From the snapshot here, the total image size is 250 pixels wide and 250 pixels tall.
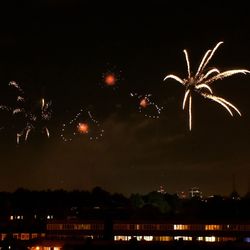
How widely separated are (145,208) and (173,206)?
22305mm

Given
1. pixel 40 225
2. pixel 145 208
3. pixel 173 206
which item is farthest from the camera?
pixel 173 206

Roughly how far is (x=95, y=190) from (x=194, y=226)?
237 feet

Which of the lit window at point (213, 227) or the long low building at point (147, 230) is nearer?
the long low building at point (147, 230)

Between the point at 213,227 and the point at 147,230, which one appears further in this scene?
the point at 147,230

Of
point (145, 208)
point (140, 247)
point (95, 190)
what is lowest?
point (140, 247)

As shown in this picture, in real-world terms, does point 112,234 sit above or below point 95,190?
below

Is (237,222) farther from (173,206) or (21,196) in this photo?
(21,196)

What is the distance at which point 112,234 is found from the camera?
69.1 meters

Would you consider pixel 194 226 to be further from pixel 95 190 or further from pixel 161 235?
pixel 95 190

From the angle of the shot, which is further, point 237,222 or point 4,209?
point 4,209

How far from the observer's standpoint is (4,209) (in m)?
108

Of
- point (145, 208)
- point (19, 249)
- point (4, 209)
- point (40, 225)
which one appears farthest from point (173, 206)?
point (19, 249)

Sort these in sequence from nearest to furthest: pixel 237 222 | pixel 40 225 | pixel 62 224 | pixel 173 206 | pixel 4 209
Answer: pixel 237 222 < pixel 62 224 < pixel 40 225 < pixel 4 209 < pixel 173 206

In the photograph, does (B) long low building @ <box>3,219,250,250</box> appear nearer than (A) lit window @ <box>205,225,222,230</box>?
Yes
